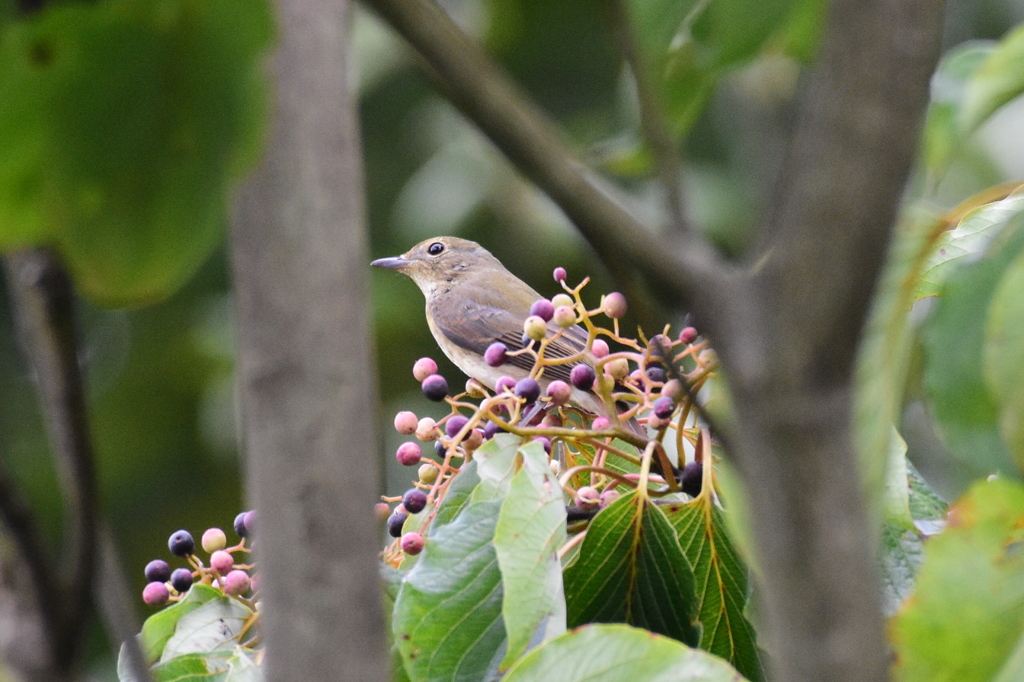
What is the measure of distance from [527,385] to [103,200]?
34.3 inches

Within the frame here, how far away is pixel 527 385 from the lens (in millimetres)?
1280

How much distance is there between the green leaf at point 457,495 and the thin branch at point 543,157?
774 millimetres

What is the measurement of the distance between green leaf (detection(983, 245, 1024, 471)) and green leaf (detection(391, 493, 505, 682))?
579mm

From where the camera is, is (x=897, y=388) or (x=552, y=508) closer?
(x=897, y=388)

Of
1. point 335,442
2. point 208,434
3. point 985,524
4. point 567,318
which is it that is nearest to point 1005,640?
point 985,524

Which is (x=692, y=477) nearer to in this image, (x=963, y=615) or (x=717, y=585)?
(x=717, y=585)

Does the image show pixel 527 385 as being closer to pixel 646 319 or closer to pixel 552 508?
pixel 552 508

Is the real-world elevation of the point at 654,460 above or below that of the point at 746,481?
below

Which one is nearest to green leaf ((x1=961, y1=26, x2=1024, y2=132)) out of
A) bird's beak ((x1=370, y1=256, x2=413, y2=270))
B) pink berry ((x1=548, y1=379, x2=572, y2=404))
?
pink berry ((x1=548, y1=379, x2=572, y2=404))

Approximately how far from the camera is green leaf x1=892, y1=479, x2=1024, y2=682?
62 cm

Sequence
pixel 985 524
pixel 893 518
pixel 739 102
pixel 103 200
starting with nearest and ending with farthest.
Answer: pixel 103 200 < pixel 985 524 < pixel 893 518 < pixel 739 102

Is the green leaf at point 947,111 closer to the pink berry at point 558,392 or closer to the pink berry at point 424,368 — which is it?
the pink berry at point 558,392

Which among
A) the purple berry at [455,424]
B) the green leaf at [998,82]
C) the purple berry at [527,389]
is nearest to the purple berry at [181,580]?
the purple berry at [455,424]

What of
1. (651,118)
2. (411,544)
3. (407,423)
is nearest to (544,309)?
(407,423)
